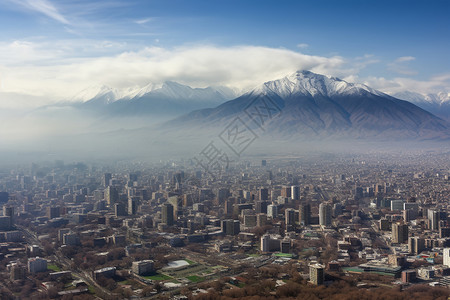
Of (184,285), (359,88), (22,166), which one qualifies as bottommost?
(184,285)

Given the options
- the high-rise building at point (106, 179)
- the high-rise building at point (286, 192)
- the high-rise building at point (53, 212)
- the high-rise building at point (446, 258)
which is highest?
the high-rise building at point (106, 179)

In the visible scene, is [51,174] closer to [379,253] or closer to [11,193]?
[11,193]

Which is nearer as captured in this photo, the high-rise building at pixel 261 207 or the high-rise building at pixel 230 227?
the high-rise building at pixel 230 227

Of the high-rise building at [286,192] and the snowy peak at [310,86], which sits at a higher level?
the snowy peak at [310,86]

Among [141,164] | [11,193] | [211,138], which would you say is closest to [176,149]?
[211,138]

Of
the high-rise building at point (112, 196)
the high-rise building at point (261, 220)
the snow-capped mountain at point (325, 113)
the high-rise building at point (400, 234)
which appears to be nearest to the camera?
the high-rise building at point (400, 234)

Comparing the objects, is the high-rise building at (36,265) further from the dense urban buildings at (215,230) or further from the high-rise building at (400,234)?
the high-rise building at (400,234)

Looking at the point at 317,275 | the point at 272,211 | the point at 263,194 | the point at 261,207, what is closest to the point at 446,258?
the point at 317,275

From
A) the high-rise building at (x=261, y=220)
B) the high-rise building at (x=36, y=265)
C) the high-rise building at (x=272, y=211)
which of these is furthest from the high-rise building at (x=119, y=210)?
the high-rise building at (x=36, y=265)
